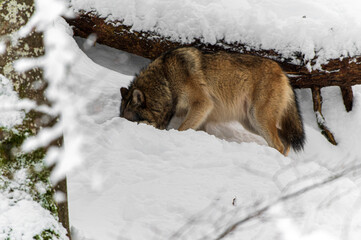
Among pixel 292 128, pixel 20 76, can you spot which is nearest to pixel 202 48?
pixel 292 128

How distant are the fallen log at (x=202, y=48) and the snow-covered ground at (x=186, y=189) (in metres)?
1.26

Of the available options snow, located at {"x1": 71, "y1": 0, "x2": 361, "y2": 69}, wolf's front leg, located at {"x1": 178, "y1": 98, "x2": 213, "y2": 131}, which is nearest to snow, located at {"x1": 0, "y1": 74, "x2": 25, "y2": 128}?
wolf's front leg, located at {"x1": 178, "y1": 98, "x2": 213, "y2": 131}

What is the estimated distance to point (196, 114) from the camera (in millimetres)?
6109

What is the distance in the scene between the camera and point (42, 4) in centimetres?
235

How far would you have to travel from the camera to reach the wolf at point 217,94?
20.1 ft

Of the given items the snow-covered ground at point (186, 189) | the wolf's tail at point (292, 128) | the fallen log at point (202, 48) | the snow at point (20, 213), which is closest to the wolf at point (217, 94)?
the wolf's tail at point (292, 128)

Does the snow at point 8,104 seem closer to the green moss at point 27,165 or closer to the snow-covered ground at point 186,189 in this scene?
the green moss at point 27,165

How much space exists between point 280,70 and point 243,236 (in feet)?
11.9

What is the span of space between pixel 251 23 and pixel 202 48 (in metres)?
0.89

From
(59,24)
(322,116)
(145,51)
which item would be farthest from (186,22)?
(322,116)

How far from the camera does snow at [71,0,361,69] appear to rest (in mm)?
6609

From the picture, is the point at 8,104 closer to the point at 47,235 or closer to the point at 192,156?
the point at 47,235

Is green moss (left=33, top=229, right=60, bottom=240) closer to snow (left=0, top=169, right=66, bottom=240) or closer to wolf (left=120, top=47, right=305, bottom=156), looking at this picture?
snow (left=0, top=169, right=66, bottom=240)

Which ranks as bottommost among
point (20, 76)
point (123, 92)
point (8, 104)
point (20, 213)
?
point (123, 92)
